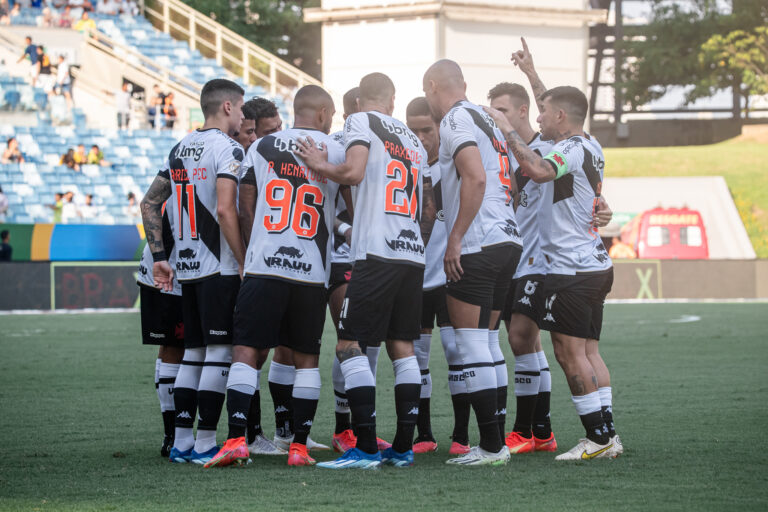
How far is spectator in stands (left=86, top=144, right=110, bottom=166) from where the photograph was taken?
95.8 feet

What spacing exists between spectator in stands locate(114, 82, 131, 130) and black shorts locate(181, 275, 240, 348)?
2552 cm

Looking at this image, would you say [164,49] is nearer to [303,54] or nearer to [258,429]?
[303,54]

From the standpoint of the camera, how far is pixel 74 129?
1184 inches

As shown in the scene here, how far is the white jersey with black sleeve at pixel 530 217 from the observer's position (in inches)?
285

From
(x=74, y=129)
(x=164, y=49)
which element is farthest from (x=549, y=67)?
(x=74, y=129)

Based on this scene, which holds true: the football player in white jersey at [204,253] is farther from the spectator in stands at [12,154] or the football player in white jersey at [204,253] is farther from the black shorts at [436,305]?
the spectator in stands at [12,154]

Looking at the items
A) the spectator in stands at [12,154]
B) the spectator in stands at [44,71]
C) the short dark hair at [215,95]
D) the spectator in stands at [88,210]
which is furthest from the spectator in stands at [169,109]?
the short dark hair at [215,95]

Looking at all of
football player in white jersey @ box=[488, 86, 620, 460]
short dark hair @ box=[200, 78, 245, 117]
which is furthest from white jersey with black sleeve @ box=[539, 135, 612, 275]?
short dark hair @ box=[200, 78, 245, 117]

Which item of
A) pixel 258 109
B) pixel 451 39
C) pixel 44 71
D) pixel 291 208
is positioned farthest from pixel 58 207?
pixel 291 208

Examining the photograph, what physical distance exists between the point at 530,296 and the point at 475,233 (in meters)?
0.93

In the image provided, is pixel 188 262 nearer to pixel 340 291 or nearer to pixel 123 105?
pixel 340 291

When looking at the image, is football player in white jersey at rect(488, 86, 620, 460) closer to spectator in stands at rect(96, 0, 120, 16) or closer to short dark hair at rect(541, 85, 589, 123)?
short dark hair at rect(541, 85, 589, 123)

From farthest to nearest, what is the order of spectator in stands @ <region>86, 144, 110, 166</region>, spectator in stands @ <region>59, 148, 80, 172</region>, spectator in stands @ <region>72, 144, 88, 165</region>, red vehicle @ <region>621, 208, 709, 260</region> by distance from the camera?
red vehicle @ <region>621, 208, 709, 260</region> → spectator in stands @ <region>86, 144, 110, 166</region> → spectator in stands @ <region>72, 144, 88, 165</region> → spectator in stands @ <region>59, 148, 80, 172</region>

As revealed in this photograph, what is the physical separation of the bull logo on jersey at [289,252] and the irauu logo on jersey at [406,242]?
541mm
